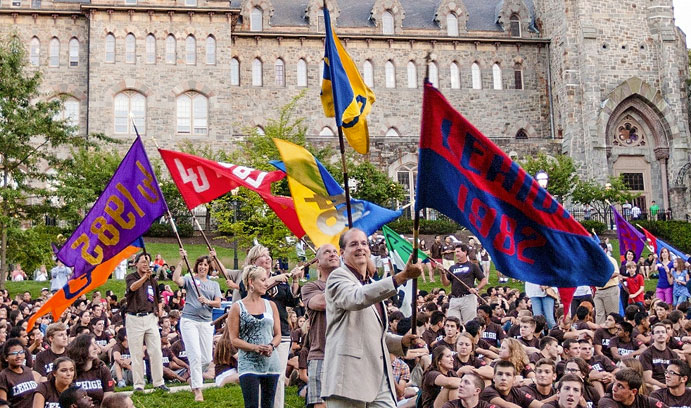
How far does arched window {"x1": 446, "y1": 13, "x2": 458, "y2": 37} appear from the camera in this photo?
55.5 metres

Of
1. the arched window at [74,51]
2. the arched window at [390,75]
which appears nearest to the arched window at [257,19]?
the arched window at [390,75]

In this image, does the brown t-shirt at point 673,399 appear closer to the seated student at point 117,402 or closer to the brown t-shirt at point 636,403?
the brown t-shirt at point 636,403

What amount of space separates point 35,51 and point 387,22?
21793mm

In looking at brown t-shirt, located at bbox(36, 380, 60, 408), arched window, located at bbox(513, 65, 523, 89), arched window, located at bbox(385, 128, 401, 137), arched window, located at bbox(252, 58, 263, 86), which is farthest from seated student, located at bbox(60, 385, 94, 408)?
arched window, located at bbox(513, 65, 523, 89)

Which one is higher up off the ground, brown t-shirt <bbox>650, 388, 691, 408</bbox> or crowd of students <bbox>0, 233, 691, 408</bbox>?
crowd of students <bbox>0, 233, 691, 408</bbox>

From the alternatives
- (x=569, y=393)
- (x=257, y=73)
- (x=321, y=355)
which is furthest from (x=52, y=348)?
(x=257, y=73)

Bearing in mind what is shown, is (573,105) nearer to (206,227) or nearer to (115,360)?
(206,227)

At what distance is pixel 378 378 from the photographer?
6578 millimetres

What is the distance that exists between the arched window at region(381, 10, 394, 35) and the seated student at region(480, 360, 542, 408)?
4631cm

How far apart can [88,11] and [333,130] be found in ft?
54.2

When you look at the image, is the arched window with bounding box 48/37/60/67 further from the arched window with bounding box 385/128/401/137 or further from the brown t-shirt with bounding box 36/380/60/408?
the brown t-shirt with bounding box 36/380/60/408

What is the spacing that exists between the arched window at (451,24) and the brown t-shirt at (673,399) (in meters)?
47.0

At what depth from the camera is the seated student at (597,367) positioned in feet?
35.3

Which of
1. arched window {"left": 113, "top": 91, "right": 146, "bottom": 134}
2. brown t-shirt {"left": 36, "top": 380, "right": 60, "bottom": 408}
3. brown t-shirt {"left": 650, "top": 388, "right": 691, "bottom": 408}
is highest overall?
arched window {"left": 113, "top": 91, "right": 146, "bottom": 134}
